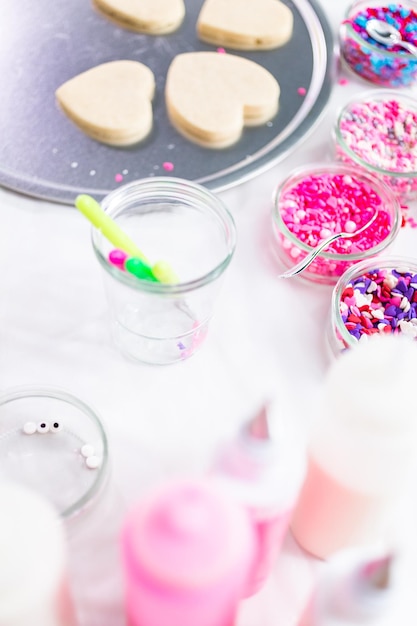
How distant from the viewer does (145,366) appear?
0.80 m

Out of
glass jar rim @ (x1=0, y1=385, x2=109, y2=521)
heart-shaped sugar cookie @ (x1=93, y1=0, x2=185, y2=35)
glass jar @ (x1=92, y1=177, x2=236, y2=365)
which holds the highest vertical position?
heart-shaped sugar cookie @ (x1=93, y1=0, x2=185, y2=35)

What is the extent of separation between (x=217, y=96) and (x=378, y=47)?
0.27 metres

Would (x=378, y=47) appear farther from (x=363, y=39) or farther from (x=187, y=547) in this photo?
(x=187, y=547)

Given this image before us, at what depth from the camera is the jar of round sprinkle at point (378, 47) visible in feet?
3.51

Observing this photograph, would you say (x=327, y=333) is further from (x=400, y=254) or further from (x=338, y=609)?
(x=338, y=609)

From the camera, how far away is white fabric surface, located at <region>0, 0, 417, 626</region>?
0.66 meters

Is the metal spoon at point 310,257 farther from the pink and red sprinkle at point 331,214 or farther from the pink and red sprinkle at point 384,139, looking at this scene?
the pink and red sprinkle at point 384,139

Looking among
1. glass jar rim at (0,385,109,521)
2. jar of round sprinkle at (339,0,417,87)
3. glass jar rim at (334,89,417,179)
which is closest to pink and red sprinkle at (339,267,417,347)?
glass jar rim at (334,89,417,179)

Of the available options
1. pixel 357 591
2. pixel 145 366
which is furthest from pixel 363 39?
pixel 357 591

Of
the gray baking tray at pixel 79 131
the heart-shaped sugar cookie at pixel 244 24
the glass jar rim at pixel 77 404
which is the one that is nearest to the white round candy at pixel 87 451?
the glass jar rim at pixel 77 404

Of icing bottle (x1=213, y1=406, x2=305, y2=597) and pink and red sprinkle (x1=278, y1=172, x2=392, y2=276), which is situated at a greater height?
icing bottle (x1=213, y1=406, x2=305, y2=597)

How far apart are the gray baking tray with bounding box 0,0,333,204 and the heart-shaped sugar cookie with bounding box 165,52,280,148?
16 mm

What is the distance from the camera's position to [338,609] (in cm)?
46

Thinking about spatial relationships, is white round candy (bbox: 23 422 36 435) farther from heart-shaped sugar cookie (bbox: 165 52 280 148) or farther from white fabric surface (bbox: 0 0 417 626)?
heart-shaped sugar cookie (bbox: 165 52 280 148)
